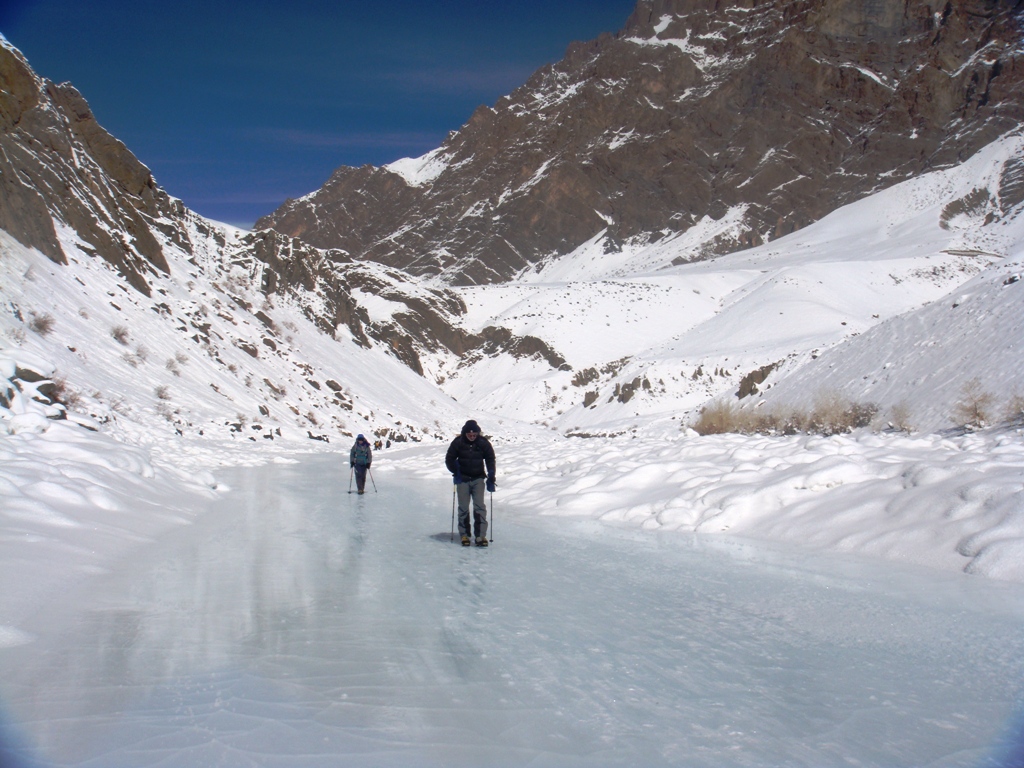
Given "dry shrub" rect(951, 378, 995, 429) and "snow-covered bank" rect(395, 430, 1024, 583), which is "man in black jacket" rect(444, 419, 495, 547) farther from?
"dry shrub" rect(951, 378, 995, 429)

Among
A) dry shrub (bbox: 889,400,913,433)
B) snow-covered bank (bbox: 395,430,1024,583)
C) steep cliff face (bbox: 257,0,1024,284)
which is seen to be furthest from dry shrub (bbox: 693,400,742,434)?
steep cliff face (bbox: 257,0,1024,284)

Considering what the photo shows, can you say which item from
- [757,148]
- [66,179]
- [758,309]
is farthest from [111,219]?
[757,148]

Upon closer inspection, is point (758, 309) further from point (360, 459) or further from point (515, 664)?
point (515, 664)

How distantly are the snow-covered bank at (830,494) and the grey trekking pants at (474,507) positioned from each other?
2570 mm

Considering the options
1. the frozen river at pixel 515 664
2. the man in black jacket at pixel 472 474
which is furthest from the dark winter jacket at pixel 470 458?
the frozen river at pixel 515 664

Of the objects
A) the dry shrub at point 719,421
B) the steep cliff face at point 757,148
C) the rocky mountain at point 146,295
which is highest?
the steep cliff face at point 757,148

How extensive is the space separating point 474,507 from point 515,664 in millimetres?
4617

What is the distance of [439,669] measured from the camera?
463 centimetres

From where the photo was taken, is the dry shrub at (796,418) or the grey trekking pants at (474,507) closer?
the grey trekking pants at (474,507)

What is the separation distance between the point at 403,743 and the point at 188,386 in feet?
88.0

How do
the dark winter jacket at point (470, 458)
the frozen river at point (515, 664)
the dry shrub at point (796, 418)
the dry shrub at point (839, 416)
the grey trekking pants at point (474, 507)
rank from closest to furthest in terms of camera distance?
1. the frozen river at point (515, 664)
2. the grey trekking pants at point (474, 507)
3. the dark winter jacket at point (470, 458)
4. the dry shrub at point (839, 416)
5. the dry shrub at point (796, 418)

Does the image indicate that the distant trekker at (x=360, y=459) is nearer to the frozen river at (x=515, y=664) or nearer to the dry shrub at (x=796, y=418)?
the frozen river at (x=515, y=664)

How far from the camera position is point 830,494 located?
10102mm

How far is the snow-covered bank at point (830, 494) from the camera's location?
7.79 meters
